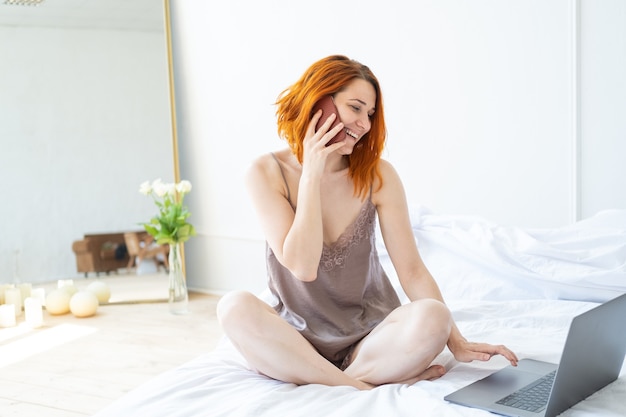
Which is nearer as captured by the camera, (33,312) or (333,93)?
(333,93)

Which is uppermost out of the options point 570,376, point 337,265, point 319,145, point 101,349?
point 319,145

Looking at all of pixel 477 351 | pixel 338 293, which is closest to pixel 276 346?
pixel 338 293

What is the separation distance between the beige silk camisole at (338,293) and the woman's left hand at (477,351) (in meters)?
0.22

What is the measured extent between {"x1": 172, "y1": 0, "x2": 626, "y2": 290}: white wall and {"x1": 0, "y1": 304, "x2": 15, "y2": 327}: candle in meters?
1.17

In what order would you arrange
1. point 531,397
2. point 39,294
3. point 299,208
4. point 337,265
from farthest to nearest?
point 39,294 → point 337,265 → point 299,208 → point 531,397

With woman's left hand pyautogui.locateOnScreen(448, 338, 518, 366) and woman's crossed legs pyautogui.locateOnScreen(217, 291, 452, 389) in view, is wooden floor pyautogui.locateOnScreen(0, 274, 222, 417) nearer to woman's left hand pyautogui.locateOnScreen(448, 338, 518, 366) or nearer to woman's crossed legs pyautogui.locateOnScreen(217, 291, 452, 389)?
woman's crossed legs pyautogui.locateOnScreen(217, 291, 452, 389)

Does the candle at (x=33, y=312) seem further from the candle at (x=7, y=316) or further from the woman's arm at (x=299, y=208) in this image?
the woman's arm at (x=299, y=208)

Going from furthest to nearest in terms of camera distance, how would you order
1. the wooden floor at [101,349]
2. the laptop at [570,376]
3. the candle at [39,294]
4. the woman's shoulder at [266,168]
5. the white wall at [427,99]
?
the candle at [39,294], the white wall at [427,99], the wooden floor at [101,349], the woman's shoulder at [266,168], the laptop at [570,376]

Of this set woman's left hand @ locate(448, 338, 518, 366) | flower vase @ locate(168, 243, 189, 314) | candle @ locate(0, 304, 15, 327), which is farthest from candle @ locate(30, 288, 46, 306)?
woman's left hand @ locate(448, 338, 518, 366)

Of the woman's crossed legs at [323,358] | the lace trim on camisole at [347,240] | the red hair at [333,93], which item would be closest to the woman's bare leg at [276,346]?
the woman's crossed legs at [323,358]

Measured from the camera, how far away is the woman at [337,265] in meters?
1.73

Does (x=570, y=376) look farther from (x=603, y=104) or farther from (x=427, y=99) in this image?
(x=427, y=99)

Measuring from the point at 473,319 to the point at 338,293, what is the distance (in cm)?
52

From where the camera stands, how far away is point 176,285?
4.05 metres
